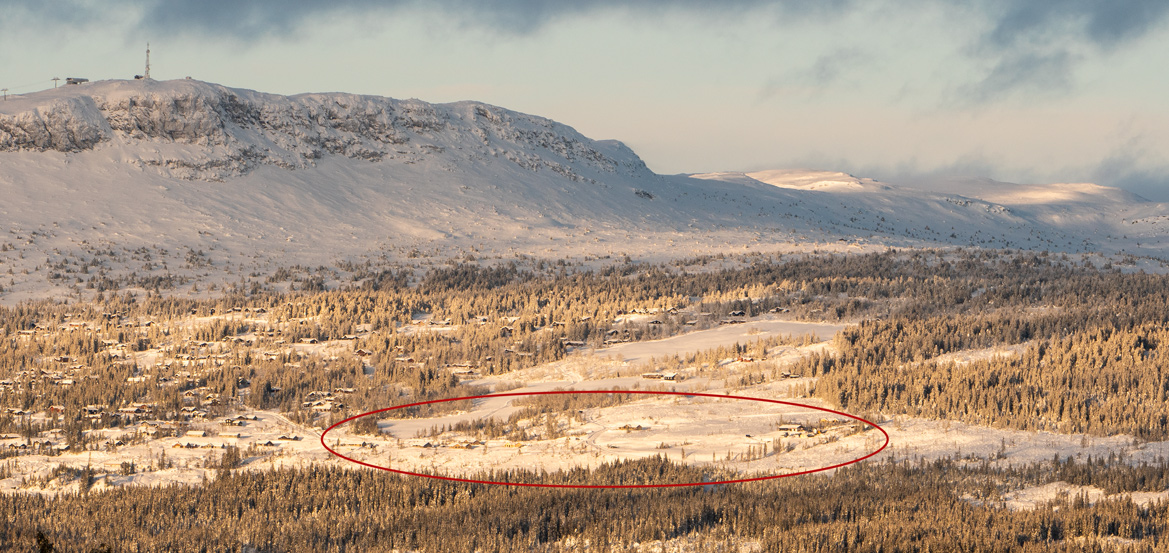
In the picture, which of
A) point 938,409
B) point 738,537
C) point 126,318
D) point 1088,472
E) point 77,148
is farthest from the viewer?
point 77,148

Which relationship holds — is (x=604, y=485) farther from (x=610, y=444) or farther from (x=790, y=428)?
(x=790, y=428)

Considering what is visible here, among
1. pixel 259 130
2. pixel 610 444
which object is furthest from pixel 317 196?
pixel 610 444

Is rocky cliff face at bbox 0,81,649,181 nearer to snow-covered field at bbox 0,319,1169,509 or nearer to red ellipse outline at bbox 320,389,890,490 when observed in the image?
red ellipse outline at bbox 320,389,890,490

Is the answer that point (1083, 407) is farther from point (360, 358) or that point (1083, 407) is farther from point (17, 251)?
Result: point (17, 251)

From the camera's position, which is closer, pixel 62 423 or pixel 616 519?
pixel 616 519

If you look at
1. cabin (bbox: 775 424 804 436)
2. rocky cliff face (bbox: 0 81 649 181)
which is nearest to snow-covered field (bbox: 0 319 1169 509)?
cabin (bbox: 775 424 804 436)

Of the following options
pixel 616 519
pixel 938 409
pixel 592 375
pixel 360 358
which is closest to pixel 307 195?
pixel 360 358
